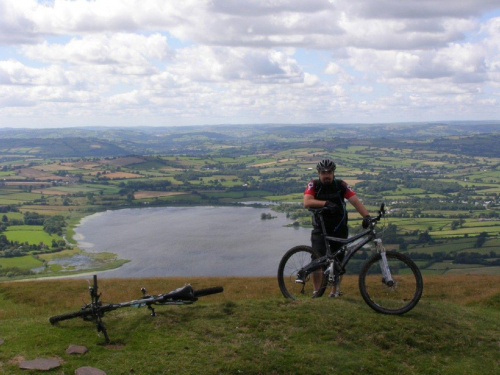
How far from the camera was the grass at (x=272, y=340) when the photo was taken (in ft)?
30.1

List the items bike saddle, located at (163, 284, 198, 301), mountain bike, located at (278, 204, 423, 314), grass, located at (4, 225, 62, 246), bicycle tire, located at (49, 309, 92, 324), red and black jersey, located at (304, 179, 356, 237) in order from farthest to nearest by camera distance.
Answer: grass, located at (4, 225, 62, 246) < red and black jersey, located at (304, 179, 356, 237) < bike saddle, located at (163, 284, 198, 301) < mountain bike, located at (278, 204, 423, 314) < bicycle tire, located at (49, 309, 92, 324)

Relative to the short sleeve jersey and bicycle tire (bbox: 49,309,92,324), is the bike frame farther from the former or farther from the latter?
bicycle tire (bbox: 49,309,92,324)

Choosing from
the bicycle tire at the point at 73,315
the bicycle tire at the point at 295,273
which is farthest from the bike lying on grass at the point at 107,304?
the bicycle tire at the point at 295,273

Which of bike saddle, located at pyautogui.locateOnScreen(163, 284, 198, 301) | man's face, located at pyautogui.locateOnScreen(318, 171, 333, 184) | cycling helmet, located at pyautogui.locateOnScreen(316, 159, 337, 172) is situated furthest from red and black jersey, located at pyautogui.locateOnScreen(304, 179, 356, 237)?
bike saddle, located at pyautogui.locateOnScreen(163, 284, 198, 301)

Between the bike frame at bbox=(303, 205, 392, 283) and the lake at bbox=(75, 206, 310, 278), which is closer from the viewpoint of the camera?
the bike frame at bbox=(303, 205, 392, 283)

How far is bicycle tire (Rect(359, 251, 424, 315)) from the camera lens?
11.3 meters

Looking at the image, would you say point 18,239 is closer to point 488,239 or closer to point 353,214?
point 353,214

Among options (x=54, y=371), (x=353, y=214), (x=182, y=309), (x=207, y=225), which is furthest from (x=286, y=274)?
(x=207, y=225)

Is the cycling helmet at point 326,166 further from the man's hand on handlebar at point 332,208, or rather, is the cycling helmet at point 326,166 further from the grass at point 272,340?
the grass at point 272,340

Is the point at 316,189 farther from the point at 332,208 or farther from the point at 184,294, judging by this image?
the point at 184,294

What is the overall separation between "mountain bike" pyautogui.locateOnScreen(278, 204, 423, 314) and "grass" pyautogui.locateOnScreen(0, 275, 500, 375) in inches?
19.7

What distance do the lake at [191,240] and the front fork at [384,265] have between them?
5482 cm

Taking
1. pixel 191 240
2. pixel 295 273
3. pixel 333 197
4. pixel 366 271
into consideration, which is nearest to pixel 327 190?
pixel 333 197

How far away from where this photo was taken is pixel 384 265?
1148 centimetres
